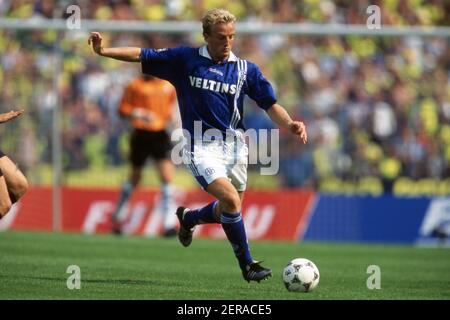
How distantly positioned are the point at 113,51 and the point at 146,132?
7.60 meters

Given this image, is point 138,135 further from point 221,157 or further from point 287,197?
point 221,157

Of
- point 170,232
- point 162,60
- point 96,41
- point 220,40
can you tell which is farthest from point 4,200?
point 170,232

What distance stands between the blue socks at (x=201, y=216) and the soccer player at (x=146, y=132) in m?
5.99

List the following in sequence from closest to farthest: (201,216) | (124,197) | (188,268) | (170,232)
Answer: (201,216), (188,268), (170,232), (124,197)

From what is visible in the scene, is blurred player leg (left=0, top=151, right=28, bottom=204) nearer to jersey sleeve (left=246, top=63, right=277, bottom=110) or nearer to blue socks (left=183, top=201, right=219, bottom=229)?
blue socks (left=183, top=201, right=219, bottom=229)

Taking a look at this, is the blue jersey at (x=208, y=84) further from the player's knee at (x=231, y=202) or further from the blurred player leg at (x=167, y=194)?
the blurred player leg at (x=167, y=194)

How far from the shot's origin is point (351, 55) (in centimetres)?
2052

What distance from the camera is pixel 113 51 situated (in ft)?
31.8

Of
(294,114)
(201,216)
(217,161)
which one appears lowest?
(201,216)

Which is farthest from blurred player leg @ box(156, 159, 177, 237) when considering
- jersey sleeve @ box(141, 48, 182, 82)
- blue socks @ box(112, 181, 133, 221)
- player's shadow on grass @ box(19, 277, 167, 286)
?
player's shadow on grass @ box(19, 277, 167, 286)

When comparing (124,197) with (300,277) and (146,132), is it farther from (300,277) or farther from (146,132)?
(300,277)

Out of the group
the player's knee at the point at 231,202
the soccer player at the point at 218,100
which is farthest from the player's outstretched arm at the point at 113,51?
the player's knee at the point at 231,202

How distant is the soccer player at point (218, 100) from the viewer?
9.56 m
